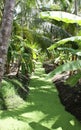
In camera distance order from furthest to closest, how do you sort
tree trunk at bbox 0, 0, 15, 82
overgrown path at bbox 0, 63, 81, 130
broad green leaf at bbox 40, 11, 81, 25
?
overgrown path at bbox 0, 63, 81, 130
broad green leaf at bbox 40, 11, 81, 25
tree trunk at bbox 0, 0, 15, 82

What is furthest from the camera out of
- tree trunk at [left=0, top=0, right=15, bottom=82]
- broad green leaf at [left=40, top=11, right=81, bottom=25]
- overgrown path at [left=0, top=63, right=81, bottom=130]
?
overgrown path at [left=0, top=63, right=81, bottom=130]

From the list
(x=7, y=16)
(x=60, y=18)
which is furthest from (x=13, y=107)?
(x=7, y=16)

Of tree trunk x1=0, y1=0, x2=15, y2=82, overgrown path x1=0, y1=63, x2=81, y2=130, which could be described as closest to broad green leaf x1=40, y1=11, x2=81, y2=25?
tree trunk x1=0, y1=0, x2=15, y2=82

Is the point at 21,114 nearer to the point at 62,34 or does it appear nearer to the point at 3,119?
the point at 3,119

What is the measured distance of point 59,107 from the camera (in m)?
11.3

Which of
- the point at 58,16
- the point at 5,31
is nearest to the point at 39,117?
the point at 58,16

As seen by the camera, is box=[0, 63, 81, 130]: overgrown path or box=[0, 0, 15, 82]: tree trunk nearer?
box=[0, 0, 15, 82]: tree trunk

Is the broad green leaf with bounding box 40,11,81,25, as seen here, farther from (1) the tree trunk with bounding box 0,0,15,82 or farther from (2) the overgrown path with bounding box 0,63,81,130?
(2) the overgrown path with bounding box 0,63,81,130

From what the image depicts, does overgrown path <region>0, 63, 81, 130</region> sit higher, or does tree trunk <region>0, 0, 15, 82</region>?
tree trunk <region>0, 0, 15, 82</region>

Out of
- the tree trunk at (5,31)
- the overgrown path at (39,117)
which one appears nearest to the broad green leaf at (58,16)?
the tree trunk at (5,31)

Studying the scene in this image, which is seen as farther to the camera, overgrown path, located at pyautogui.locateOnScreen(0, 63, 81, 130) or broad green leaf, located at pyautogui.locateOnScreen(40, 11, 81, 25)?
overgrown path, located at pyautogui.locateOnScreen(0, 63, 81, 130)

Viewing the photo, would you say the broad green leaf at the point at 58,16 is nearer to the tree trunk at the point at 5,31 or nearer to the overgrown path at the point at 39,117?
the tree trunk at the point at 5,31

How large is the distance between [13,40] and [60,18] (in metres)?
6.83

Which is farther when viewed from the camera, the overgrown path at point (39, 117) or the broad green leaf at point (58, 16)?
the overgrown path at point (39, 117)
